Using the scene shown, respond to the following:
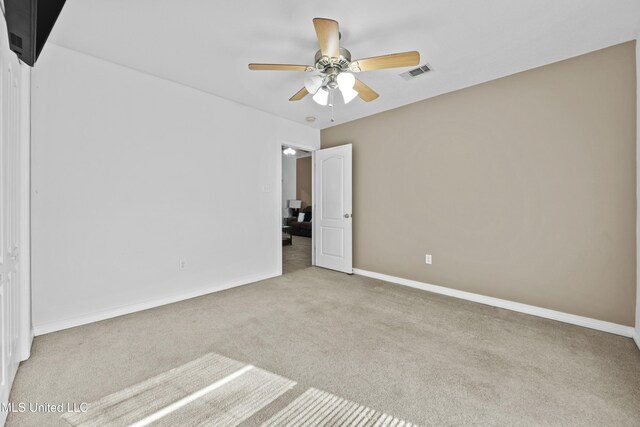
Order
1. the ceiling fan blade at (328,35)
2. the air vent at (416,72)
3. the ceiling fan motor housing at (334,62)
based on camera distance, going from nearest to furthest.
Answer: the ceiling fan blade at (328,35)
the ceiling fan motor housing at (334,62)
the air vent at (416,72)

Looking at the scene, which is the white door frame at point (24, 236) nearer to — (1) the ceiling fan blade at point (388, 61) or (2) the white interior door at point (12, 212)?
(2) the white interior door at point (12, 212)

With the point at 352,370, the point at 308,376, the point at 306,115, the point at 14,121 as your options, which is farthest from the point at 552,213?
the point at 14,121

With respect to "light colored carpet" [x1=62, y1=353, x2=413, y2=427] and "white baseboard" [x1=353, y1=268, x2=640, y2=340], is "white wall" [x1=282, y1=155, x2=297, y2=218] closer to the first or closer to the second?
"white baseboard" [x1=353, y1=268, x2=640, y2=340]

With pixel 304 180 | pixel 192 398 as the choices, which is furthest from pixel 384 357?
pixel 304 180

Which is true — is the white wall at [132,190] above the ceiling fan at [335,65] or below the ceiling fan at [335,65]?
below

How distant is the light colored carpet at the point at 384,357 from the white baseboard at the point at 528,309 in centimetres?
10

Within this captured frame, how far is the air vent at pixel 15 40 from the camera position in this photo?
1.49m

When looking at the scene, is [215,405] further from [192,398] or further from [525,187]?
[525,187]

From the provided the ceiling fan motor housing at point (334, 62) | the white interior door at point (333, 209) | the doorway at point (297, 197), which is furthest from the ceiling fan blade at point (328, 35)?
the doorway at point (297, 197)

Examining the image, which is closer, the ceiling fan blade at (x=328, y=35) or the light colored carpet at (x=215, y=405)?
the light colored carpet at (x=215, y=405)

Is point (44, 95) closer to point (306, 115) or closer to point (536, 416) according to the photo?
point (306, 115)

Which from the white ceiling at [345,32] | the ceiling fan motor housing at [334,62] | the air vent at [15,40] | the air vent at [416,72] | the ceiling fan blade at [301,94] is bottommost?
the air vent at [15,40]

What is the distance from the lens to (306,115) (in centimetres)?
424

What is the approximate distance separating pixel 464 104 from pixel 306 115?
7.05 ft
